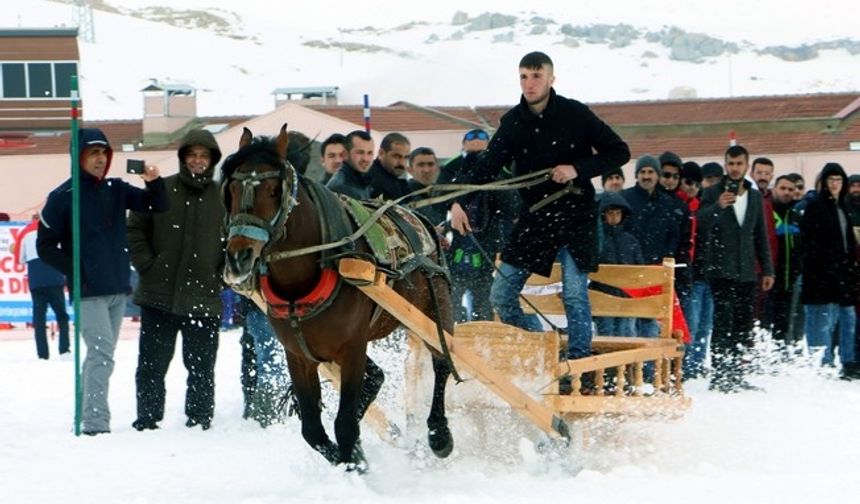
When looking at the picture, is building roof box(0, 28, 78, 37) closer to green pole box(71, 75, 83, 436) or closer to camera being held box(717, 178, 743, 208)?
camera being held box(717, 178, 743, 208)

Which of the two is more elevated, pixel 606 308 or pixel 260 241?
pixel 260 241

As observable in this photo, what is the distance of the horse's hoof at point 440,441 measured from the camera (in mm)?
7582

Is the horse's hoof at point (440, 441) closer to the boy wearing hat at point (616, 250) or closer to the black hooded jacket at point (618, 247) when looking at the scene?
the boy wearing hat at point (616, 250)

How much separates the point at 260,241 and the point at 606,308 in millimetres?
3202

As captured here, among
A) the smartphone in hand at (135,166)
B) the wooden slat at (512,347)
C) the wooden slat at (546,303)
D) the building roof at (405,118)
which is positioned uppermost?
the building roof at (405,118)

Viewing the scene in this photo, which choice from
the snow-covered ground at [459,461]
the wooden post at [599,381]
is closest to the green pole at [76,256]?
the snow-covered ground at [459,461]

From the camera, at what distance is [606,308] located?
8789mm

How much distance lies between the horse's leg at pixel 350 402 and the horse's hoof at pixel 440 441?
2.23 feet

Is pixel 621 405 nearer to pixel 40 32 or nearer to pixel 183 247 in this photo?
pixel 183 247

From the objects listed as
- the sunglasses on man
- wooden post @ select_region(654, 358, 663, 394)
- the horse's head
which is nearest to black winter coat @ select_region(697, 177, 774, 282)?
the sunglasses on man

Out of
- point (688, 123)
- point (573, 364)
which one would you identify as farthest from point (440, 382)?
point (688, 123)

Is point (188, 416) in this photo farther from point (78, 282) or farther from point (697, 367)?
point (697, 367)

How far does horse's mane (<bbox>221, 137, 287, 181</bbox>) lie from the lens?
6359 millimetres

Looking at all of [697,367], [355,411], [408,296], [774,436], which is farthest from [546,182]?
[697,367]
